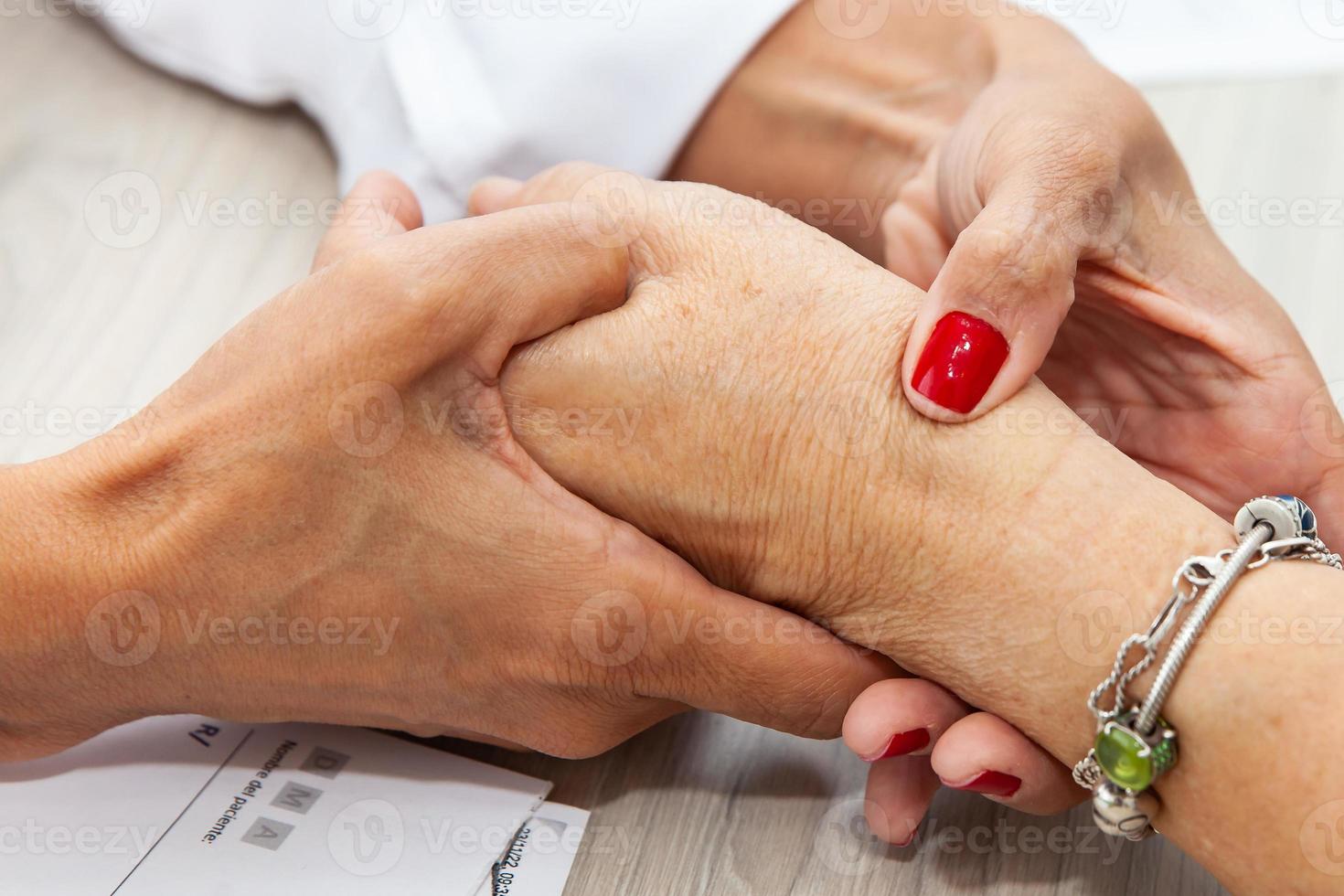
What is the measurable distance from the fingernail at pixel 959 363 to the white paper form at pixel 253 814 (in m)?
0.54

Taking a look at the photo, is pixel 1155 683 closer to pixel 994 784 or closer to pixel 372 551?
pixel 994 784

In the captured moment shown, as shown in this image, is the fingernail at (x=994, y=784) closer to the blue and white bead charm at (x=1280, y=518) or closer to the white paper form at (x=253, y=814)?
the blue and white bead charm at (x=1280, y=518)

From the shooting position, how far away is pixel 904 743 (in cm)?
102

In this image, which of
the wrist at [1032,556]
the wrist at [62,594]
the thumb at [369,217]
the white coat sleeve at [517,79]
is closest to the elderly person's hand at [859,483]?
the wrist at [1032,556]

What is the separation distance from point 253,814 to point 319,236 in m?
0.88

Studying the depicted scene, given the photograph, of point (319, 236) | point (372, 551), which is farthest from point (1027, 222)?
point (319, 236)

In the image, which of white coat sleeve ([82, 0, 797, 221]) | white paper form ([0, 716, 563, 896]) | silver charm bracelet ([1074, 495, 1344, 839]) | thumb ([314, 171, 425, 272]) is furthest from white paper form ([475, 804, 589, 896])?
white coat sleeve ([82, 0, 797, 221])

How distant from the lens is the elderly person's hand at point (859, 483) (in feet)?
3.21

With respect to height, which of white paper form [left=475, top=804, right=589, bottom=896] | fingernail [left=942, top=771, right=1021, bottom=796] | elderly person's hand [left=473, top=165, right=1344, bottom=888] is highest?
elderly person's hand [left=473, top=165, right=1344, bottom=888]

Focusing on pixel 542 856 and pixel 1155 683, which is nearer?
pixel 1155 683

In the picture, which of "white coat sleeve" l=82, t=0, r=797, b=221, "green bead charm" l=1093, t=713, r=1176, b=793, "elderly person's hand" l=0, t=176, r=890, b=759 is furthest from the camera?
"white coat sleeve" l=82, t=0, r=797, b=221

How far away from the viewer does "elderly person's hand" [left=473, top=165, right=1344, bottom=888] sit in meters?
0.98

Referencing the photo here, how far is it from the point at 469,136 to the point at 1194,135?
1175 millimetres

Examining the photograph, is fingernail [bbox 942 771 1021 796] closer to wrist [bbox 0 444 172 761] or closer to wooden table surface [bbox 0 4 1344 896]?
wooden table surface [bbox 0 4 1344 896]
